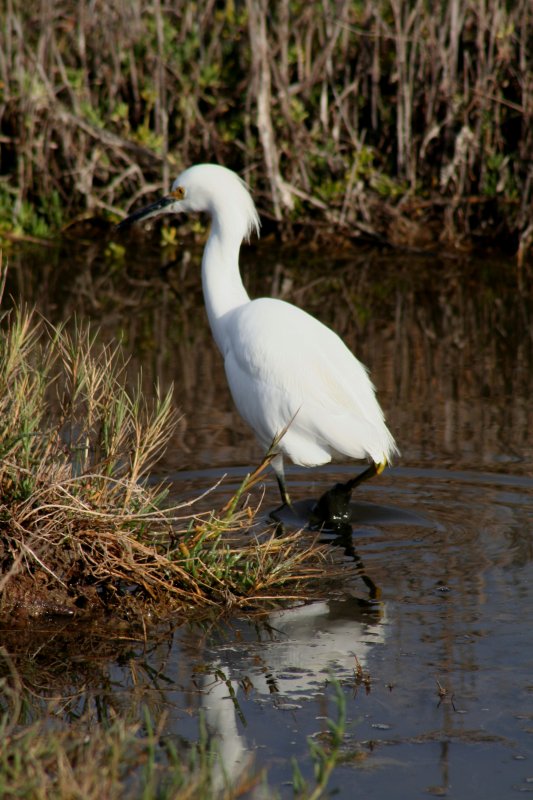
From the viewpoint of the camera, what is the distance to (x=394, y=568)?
163 inches

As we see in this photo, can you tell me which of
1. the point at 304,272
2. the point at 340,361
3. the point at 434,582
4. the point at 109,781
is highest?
the point at 109,781

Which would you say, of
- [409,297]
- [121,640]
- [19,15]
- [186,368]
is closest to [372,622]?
[121,640]

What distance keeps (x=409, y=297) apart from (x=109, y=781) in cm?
622

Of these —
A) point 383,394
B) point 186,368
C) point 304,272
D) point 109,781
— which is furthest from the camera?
point 304,272

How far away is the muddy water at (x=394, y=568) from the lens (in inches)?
114

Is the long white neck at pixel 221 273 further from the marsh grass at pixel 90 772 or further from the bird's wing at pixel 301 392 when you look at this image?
the marsh grass at pixel 90 772

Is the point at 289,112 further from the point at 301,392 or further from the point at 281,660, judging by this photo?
the point at 281,660

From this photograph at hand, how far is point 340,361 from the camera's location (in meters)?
4.74

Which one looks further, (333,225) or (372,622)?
(333,225)

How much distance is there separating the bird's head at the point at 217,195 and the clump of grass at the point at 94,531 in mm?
1444

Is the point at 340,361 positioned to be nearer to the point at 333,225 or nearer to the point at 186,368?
the point at 186,368

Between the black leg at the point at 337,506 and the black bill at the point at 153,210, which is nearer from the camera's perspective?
the black leg at the point at 337,506

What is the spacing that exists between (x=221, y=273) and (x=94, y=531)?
71.8 inches

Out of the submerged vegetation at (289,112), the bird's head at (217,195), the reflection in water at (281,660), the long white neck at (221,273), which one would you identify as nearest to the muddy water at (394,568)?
the reflection in water at (281,660)
